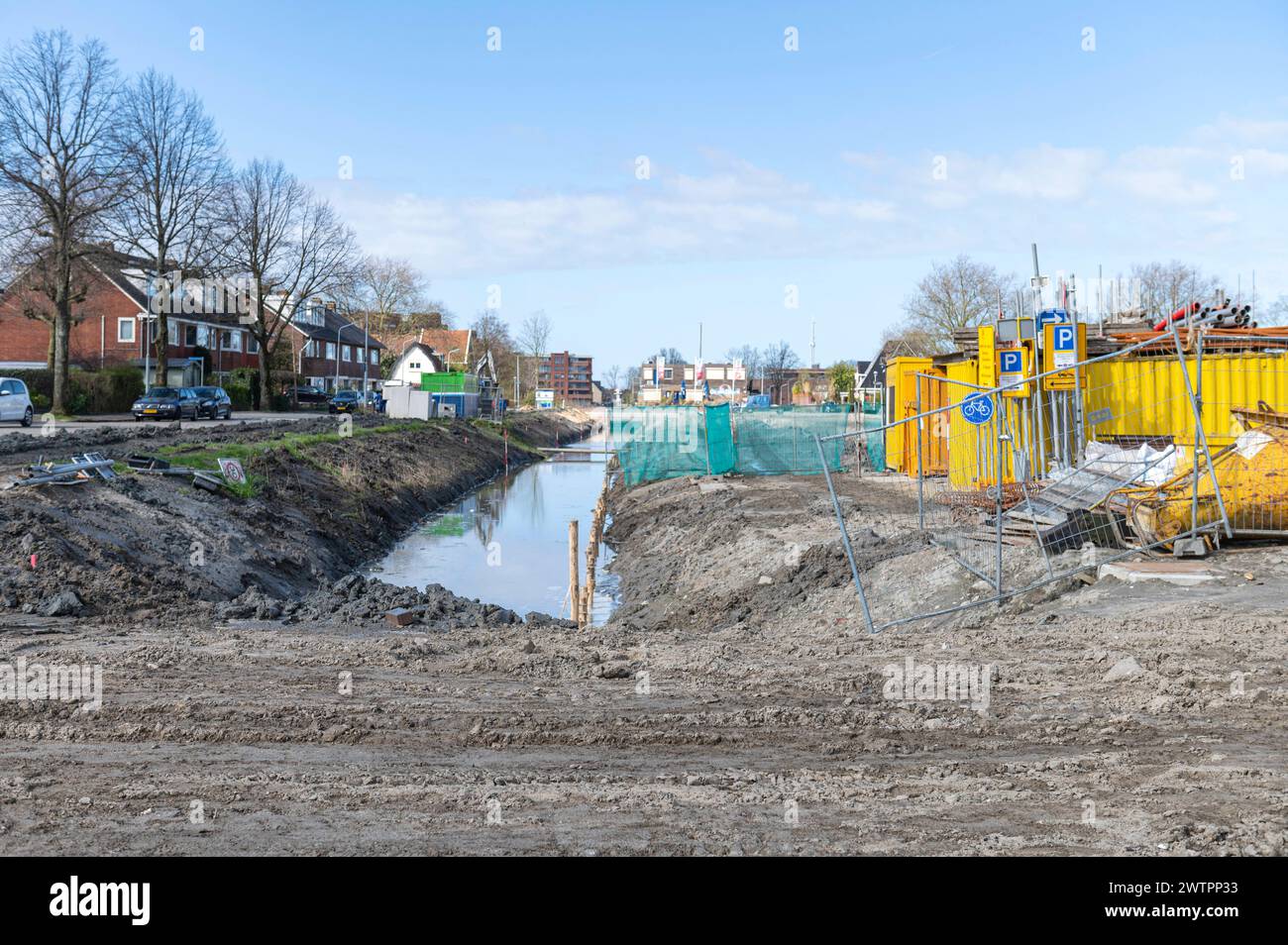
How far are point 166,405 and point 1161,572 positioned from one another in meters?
39.4

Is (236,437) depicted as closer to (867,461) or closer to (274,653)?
(867,461)

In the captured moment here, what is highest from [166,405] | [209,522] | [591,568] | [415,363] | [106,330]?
[415,363]

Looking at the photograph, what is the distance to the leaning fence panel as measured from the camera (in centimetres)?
1116

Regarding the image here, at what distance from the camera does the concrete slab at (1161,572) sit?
1038 cm

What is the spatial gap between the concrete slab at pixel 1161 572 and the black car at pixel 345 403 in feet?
172

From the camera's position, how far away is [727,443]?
98.2 ft

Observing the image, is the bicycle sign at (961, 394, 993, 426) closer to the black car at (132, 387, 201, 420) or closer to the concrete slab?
the concrete slab

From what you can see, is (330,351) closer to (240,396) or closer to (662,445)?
(240,396)

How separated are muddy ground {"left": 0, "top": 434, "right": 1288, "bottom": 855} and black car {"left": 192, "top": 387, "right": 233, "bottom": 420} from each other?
117 ft

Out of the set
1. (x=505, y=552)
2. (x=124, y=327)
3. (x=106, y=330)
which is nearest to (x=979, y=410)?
(x=505, y=552)

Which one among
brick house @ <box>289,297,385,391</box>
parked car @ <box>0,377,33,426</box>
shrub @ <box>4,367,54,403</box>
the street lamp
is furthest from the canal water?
brick house @ <box>289,297,385,391</box>

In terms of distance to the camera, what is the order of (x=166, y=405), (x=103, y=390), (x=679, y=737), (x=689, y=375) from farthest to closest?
(x=689, y=375) → (x=103, y=390) → (x=166, y=405) → (x=679, y=737)

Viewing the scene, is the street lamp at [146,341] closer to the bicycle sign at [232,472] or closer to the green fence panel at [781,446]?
the bicycle sign at [232,472]

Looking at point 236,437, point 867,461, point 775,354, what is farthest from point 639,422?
point 775,354
